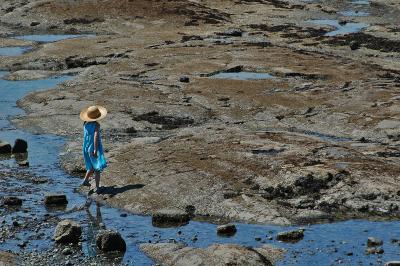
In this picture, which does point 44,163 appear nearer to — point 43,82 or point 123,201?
point 123,201

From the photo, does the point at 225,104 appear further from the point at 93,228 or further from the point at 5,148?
the point at 93,228

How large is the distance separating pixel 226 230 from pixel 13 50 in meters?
40.2

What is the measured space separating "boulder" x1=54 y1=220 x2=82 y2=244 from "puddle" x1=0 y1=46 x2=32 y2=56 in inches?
1470

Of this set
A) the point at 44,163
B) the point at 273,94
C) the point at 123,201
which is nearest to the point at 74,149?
the point at 44,163

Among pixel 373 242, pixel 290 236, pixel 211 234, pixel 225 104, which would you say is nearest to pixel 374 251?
pixel 373 242

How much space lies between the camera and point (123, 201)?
79.5 ft

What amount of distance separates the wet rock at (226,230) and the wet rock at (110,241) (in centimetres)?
275

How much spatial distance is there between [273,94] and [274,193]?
16.1m

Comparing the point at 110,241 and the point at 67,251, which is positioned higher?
the point at 110,241

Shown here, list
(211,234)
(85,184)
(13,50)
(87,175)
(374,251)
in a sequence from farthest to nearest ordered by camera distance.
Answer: (13,50)
(85,184)
(87,175)
(211,234)
(374,251)

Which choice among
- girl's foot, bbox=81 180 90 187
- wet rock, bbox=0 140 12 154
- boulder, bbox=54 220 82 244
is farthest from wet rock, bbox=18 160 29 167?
boulder, bbox=54 220 82 244

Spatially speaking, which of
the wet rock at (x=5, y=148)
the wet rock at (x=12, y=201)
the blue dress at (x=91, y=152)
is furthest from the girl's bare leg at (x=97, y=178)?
the wet rock at (x=5, y=148)

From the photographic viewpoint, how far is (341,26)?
7144 centimetres

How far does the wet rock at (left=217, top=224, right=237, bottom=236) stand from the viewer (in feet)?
70.9
